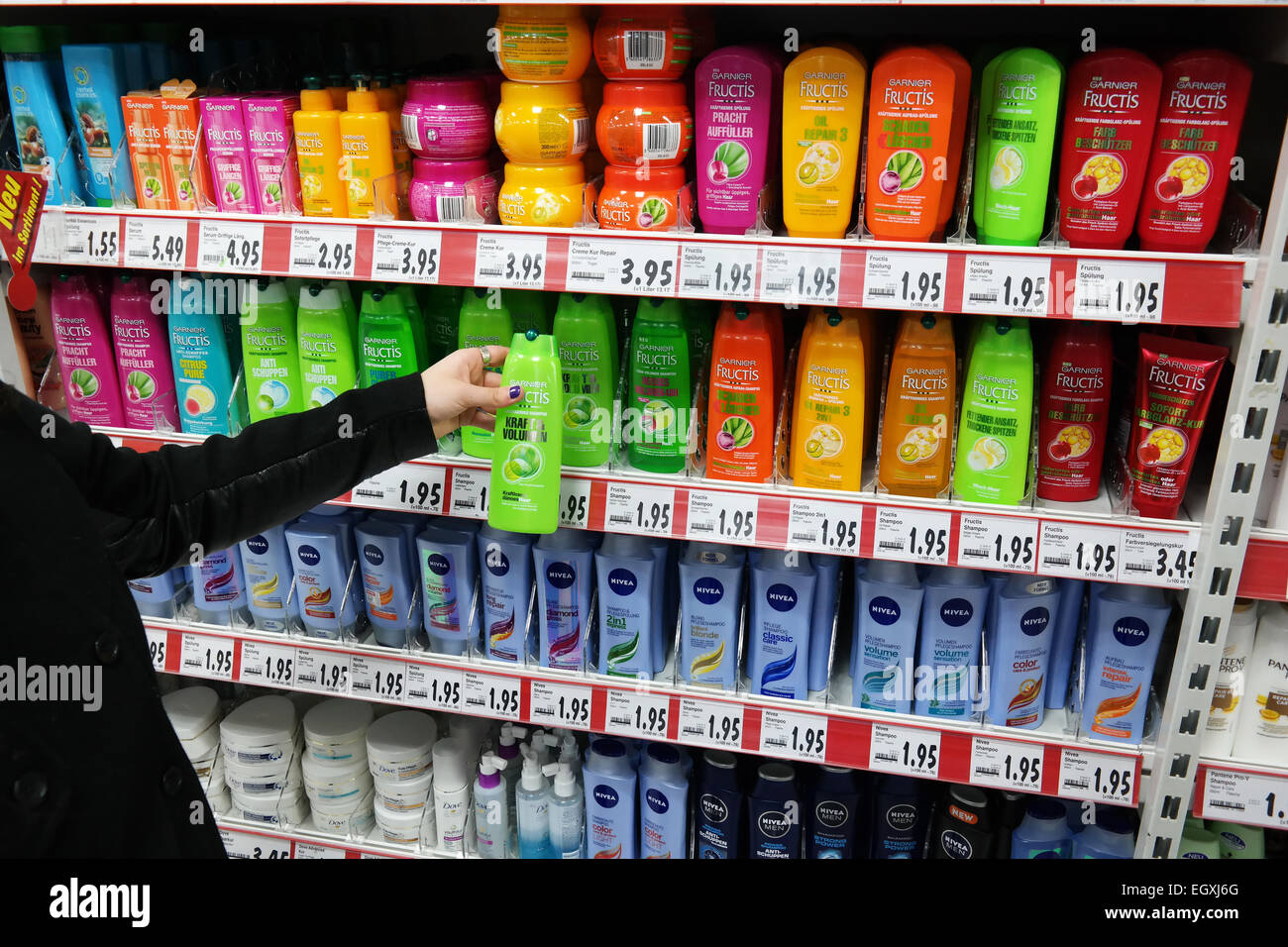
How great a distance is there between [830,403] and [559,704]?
0.79 m

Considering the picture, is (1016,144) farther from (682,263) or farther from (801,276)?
(682,263)

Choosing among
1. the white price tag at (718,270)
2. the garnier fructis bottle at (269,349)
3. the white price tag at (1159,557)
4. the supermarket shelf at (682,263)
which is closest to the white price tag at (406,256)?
the supermarket shelf at (682,263)

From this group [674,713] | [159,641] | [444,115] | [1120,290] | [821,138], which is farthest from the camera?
[159,641]

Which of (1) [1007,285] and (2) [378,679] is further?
(2) [378,679]

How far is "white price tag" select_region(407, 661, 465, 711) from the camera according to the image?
1928 mm

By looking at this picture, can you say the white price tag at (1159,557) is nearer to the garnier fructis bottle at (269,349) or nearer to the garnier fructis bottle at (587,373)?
the garnier fructis bottle at (587,373)

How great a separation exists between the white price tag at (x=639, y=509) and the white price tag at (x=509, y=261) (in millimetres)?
388

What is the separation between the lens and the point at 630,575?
181 centimetres

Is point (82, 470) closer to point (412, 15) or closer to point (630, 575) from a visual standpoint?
point (630, 575)

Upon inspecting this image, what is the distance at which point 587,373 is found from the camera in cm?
173

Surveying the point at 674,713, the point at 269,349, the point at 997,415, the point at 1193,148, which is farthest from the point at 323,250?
the point at 1193,148

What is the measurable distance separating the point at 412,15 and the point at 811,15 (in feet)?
2.79

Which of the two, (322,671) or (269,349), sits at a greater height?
(269,349)

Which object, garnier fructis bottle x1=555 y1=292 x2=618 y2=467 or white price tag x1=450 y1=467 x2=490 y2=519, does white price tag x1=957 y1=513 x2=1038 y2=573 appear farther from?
white price tag x1=450 y1=467 x2=490 y2=519
